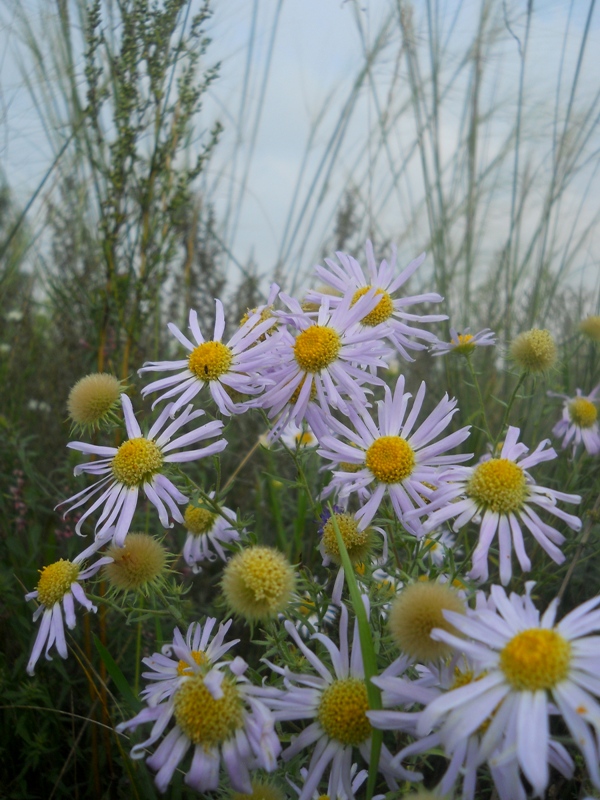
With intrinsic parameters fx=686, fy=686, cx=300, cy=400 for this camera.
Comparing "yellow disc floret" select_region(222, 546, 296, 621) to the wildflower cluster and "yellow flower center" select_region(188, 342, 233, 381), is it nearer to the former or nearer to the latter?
the wildflower cluster

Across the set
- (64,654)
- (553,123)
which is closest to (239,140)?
(553,123)

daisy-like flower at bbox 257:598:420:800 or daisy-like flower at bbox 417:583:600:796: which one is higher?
daisy-like flower at bbox 417:583:600:796

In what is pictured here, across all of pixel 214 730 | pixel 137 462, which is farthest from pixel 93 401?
pixel 214 730

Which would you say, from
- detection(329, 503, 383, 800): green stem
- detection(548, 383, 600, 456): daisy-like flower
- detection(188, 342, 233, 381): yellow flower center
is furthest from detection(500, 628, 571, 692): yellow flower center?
detection(548, 383, 600, 456): daisy-like flower

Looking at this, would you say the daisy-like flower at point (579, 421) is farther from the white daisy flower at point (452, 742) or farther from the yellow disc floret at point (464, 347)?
the white daisy flower at point (452, 742)

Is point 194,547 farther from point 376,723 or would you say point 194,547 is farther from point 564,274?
point 564,274

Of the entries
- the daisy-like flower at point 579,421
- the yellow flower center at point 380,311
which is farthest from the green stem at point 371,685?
the daisy-like flower at point 579,421
